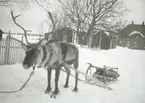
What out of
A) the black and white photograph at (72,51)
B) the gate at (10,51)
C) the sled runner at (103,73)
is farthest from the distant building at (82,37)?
the gate at (10,51)

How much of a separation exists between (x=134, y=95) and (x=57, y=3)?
1.07m

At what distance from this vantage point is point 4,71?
1.41 metres

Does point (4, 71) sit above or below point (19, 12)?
below

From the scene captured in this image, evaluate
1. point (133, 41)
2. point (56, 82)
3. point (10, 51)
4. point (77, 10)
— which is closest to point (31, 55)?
point (10, 51)

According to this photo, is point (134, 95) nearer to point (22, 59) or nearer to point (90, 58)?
point (90, 58)

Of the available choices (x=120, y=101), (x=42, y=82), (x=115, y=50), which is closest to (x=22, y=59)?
(x=42, y=82)

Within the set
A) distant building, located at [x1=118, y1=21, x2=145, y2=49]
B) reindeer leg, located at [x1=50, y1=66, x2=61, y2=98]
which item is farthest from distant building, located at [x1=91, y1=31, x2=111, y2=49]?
reindeer leg, located at [x1=50, y1=66, x2=61, y2=98]

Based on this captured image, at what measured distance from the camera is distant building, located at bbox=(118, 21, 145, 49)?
5.30ft

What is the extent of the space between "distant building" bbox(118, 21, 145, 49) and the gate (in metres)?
0.85

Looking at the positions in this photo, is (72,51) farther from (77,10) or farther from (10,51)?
(10,51)

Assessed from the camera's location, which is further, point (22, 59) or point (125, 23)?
point (125, 23)

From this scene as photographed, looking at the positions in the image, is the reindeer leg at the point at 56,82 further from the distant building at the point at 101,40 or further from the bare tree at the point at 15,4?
the bare tree at the point at 15,4

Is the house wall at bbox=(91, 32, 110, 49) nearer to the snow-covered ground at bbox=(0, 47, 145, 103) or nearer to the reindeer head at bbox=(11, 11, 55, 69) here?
the snow-covered ground at bbox=(0, 47, 145, 103)

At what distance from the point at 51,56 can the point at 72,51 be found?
21 centimetres
